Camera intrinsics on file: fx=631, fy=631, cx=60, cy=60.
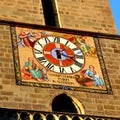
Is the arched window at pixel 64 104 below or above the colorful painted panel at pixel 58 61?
below

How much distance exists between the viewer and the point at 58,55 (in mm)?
13750

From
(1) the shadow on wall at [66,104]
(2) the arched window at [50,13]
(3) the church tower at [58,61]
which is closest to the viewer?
(3) the church tower at [58,61]

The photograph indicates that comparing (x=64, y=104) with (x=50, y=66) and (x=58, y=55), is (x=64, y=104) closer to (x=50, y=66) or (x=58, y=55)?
(x=50, y=66)

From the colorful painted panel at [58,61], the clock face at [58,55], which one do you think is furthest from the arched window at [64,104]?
the clock face at [58,55]

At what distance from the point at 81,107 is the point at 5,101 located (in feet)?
5.22

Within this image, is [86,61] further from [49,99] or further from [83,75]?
[49,99]

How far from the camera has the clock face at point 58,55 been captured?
13492 mm

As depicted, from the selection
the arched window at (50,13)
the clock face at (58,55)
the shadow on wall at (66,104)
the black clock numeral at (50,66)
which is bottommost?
the shadow on wall at (66,104)

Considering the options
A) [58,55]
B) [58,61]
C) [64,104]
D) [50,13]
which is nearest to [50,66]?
[58,61]

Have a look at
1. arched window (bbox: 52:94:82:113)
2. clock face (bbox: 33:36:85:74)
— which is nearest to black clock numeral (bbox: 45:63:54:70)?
clock face (bbox: 33:36:85:74)

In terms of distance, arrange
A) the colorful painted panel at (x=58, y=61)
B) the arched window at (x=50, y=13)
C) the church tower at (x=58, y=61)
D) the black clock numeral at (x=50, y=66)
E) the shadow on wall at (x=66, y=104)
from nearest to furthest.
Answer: the church tower at (x=58, y=61) → the shadow on wall at (x=66, y=104) → the colorful painted panel at (x=58, y=61) → the black clock numeral at (x=50, y=66) → the arched window at (x=50, y=13)

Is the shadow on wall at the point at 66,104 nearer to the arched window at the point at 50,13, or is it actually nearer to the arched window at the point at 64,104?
the arched window at the point at 64,104

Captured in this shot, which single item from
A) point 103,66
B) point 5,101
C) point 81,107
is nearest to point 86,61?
point 103,66

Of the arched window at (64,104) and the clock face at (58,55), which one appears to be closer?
the arched window at (64,104)
